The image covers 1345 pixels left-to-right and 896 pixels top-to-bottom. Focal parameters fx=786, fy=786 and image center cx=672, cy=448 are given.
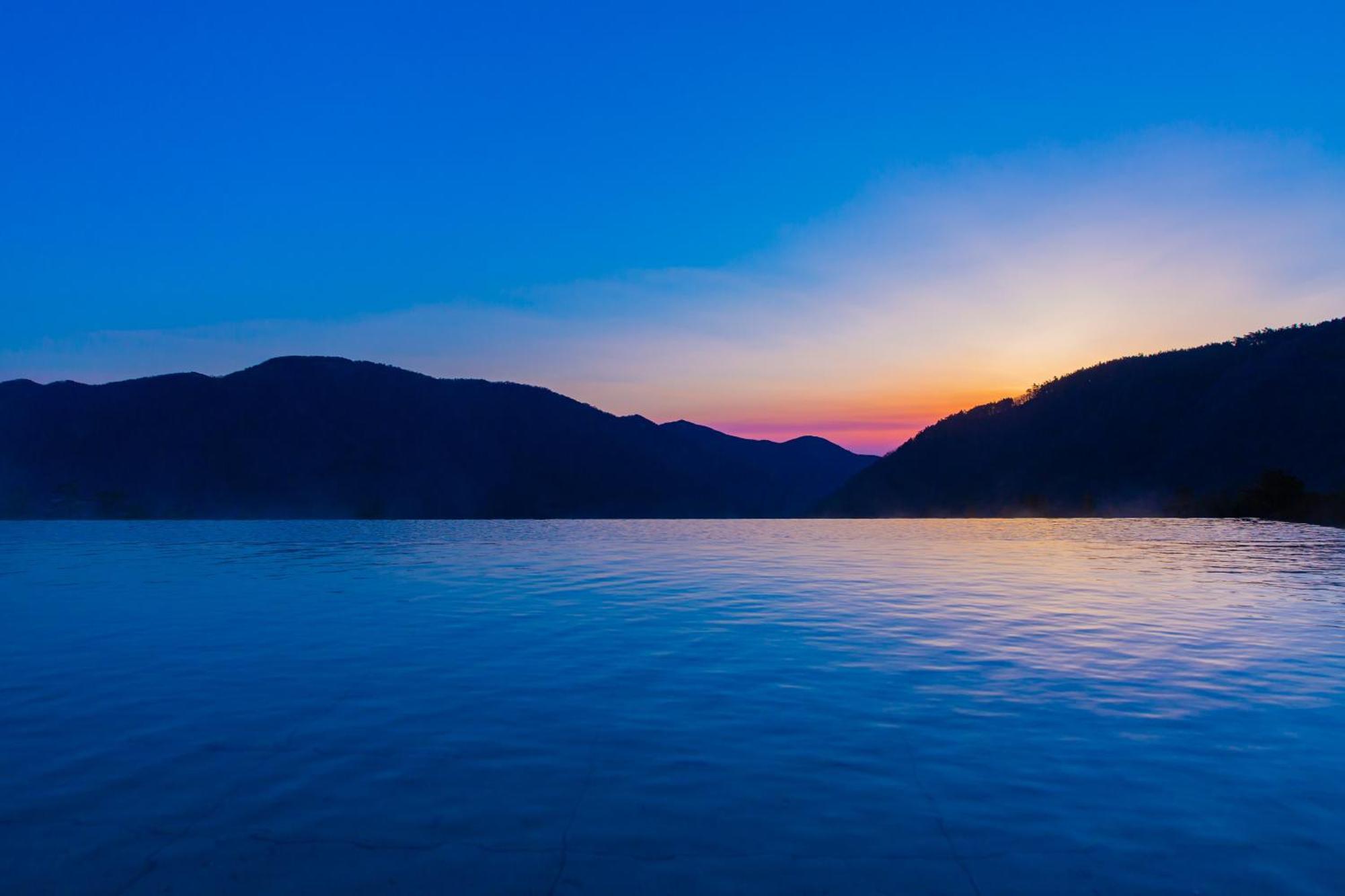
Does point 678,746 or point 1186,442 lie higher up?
point 1186,442

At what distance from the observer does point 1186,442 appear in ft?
534

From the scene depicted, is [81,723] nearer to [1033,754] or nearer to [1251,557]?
[1033,754]

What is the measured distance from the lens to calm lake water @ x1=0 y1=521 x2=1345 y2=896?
6957 mm

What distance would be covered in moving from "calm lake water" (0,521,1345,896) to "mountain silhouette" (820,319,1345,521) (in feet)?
373

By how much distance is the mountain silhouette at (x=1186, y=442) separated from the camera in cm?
13900

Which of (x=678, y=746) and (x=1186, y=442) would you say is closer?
(x=678, y=746)

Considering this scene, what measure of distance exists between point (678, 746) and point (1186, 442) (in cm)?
18584

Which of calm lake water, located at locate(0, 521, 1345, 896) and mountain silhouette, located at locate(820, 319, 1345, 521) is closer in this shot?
calm lake water, located at locate(0, 521, 1345, 896)

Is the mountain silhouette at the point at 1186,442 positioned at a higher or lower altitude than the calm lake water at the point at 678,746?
higher

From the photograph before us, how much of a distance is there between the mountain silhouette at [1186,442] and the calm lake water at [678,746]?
114m

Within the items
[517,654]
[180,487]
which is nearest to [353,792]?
[517,654]

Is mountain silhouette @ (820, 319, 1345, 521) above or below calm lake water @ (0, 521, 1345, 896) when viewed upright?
above

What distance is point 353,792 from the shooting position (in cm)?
866

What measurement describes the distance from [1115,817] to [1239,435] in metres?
179
